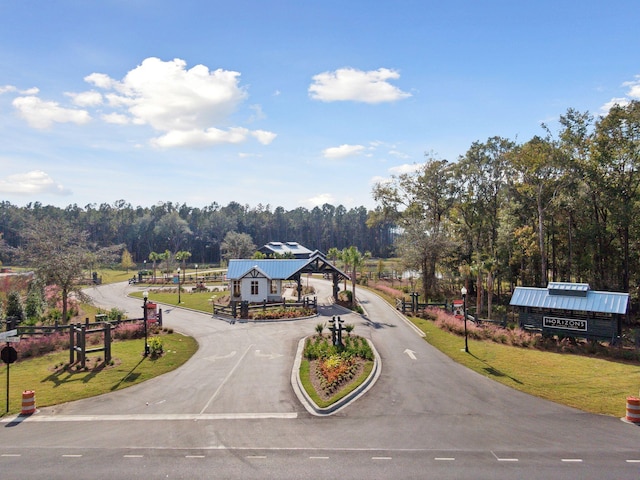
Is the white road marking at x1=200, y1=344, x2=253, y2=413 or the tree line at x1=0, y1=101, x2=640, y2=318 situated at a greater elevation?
the tree line at x1=0, y1=101, x2=640, y2=318

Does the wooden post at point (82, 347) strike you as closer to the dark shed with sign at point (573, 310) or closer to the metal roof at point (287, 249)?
the dark shed with sign at point (573, 310)

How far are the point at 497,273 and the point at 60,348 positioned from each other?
4599 centimetres

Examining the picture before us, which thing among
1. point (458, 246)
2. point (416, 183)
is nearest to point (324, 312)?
point (458, 246)

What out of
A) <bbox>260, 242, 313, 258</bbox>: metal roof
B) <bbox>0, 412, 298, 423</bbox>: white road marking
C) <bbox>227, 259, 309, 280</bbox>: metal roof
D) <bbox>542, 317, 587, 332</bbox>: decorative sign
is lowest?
<bbox>0, 412, 298, 423</bbox>: white road marking

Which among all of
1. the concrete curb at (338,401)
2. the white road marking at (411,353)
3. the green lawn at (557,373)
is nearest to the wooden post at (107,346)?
the concrete curb at (338,401)

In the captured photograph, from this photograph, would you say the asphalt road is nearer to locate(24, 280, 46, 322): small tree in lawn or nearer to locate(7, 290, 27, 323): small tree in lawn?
locate(7, 290, 27, 323): small tree in lawn

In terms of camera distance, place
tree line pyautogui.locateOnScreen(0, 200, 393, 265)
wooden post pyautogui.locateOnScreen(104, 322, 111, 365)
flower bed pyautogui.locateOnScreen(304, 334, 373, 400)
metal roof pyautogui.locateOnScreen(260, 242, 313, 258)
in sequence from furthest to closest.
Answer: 1. tree line pyautogui.locateOnScreen(0, 200, 393, 265)
2. metal roof pyautogui.locateOnScreen(260, 242, 313, 258)
3. wooden post pyautogui.locateOnScreen(104, 322, 111, 365)
4. flower bed pyautogui.locateOnScreen(304, 334, 373, 400)

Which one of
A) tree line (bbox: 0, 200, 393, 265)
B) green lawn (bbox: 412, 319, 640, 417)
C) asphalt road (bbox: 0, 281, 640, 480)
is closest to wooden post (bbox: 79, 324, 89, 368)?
asphalt road (bbox: 0, 281, 640, 480)

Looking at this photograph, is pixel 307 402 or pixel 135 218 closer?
pixel 307 402

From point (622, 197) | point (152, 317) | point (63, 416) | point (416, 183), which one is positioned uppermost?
point (416, 183)

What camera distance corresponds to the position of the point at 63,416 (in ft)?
58.8

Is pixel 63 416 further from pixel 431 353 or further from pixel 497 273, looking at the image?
pixel 497 273

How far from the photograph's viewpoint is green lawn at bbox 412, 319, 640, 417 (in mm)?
19578

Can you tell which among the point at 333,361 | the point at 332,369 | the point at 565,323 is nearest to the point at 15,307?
the point at 333,361
